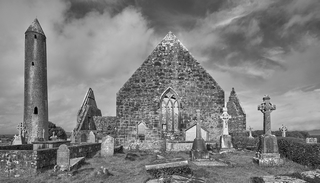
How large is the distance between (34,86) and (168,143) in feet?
92.7

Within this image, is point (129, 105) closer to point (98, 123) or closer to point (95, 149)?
point (95, 149)

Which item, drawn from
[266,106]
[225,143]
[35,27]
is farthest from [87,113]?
[266,106]

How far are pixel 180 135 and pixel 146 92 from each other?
12.8 feet

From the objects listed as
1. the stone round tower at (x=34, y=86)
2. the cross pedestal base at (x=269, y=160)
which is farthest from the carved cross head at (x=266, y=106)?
the stone round tower at (x=34, y=86)

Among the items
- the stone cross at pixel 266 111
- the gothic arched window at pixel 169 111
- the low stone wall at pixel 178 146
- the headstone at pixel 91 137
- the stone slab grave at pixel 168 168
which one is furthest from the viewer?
the headstone at pixel 91 137

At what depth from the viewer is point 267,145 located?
10.3m

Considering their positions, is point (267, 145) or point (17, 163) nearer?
point (17, 163)

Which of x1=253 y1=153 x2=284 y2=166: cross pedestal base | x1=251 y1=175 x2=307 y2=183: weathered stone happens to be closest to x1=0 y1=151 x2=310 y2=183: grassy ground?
x1=253 y1=153 x2=284 y2=166: cross pedestal base

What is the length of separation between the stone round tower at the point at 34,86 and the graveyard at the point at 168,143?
4.54 feet

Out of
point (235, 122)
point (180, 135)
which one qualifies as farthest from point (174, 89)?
point (235, 122)

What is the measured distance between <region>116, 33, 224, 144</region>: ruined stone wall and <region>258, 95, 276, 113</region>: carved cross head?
266 inches

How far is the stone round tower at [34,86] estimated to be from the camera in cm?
3494

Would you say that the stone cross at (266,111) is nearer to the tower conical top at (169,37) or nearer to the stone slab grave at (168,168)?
the stone slab grave at (168,168)

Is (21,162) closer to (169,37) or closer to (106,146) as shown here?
(106,146)
